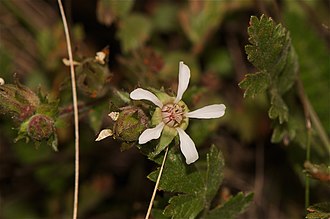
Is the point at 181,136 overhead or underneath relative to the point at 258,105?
overhead

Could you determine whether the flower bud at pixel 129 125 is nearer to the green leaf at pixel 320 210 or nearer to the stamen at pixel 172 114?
the stamen at pixel 172 114

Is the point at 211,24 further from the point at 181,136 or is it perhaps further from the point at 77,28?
the point at 181,136

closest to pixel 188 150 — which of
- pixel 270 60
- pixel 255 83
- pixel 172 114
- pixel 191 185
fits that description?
pixel 172 114

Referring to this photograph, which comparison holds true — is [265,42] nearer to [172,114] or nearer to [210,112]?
[210,112]

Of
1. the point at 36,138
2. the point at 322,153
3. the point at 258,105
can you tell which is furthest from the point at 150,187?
the point at 36,138

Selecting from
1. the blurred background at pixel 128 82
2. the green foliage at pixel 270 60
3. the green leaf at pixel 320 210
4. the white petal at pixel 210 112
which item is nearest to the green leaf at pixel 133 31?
the blurred background at pixel 128 82

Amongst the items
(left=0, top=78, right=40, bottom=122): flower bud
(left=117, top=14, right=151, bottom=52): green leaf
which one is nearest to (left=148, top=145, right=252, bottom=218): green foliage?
(left=0, top=78, right=40, bottom=122): flower bud

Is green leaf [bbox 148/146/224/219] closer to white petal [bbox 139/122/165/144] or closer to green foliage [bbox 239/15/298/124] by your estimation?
white petal [bbox 139/122/165/144]
